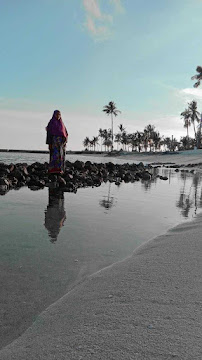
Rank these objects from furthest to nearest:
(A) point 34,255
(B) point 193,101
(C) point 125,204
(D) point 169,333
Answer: (B) point 193,101 → (C) point 125,204 → (A) point 34,255 → (D) point 169,333

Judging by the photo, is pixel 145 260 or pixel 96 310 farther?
pixel 145 260

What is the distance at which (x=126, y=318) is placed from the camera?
1.65 metres

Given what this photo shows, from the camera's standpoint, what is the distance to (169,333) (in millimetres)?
1431

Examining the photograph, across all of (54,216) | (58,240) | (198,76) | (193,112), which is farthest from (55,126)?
(193,112)

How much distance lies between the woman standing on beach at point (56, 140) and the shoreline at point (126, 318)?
9246 mm

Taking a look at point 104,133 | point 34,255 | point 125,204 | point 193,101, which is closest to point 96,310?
point 34,255

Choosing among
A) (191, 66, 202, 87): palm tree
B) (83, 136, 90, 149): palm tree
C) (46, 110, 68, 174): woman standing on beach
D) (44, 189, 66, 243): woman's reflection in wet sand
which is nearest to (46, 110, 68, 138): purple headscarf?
(46, 110, 68, 174): woman standing on beach

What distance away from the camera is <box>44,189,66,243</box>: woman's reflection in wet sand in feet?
14.2

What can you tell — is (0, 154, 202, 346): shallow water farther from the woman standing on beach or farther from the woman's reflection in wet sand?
the woman standing on beach

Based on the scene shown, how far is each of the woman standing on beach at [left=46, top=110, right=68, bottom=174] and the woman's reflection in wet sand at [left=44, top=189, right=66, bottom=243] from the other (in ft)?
13.3

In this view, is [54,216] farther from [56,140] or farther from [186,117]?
[186,117]

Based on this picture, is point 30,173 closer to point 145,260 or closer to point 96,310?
point 145,260

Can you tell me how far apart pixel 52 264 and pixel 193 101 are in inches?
2909

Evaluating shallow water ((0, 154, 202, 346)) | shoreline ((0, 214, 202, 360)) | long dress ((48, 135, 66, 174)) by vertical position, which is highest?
long dress ((48, 135, 66, 174))
